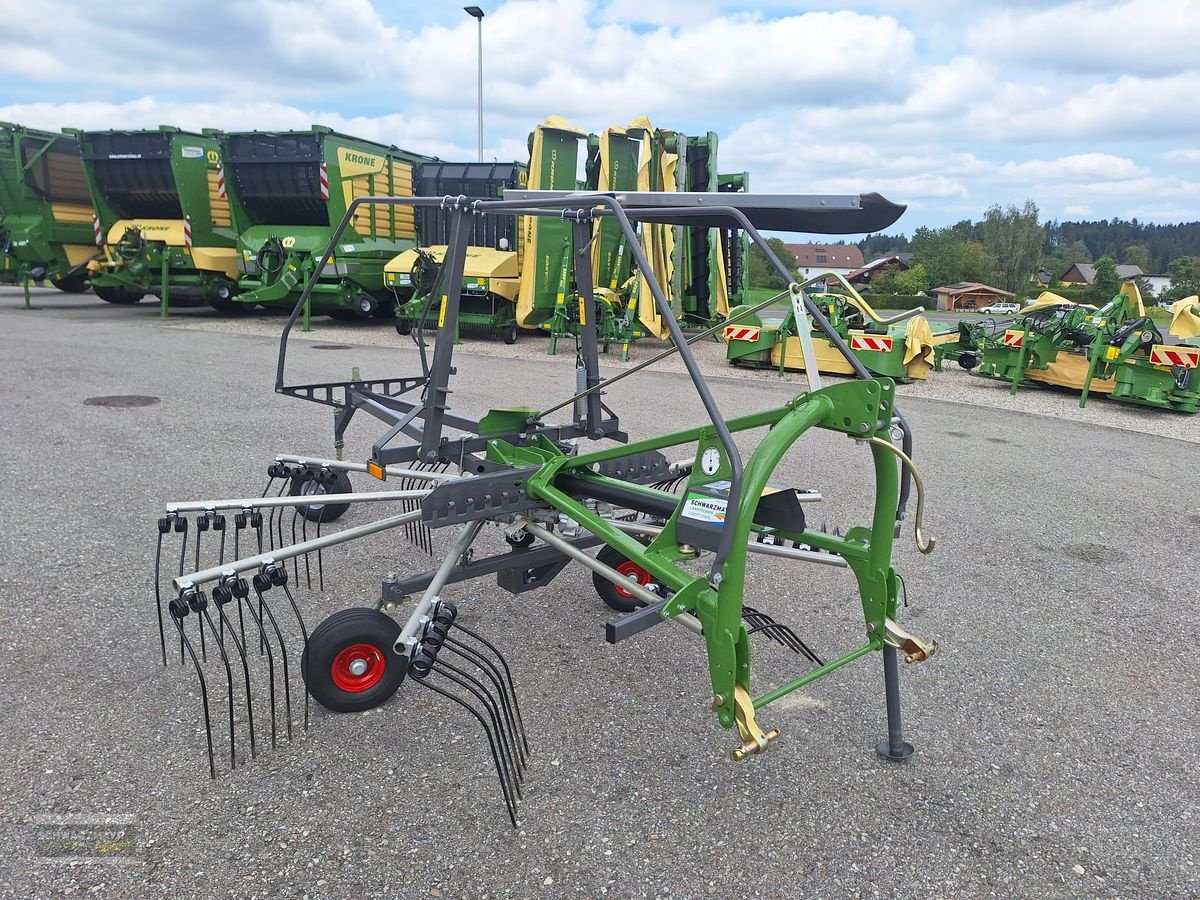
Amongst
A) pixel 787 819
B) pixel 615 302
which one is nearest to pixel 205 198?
pixel 615 302

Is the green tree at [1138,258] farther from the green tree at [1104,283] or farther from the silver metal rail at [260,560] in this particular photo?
the silver metal rail at [260,560]

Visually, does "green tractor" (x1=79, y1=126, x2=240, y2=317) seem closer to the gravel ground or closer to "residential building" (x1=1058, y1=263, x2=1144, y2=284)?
the gravel ground

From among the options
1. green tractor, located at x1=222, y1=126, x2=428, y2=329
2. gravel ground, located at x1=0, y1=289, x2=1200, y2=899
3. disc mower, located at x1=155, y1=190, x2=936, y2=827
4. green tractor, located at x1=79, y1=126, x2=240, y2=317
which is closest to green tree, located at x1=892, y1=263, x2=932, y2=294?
green tractor, located at x1=222, y1=126, x2=428, y2=329

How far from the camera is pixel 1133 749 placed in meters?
2.79

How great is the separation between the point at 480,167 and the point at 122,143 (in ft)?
19.5

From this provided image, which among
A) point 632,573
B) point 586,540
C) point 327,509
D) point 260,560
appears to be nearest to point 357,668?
point 260,560

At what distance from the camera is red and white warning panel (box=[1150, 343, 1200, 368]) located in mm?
8961

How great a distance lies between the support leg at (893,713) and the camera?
2637 millimetres

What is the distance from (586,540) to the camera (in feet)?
11.0

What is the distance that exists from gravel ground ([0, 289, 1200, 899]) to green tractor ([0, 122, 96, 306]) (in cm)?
1272

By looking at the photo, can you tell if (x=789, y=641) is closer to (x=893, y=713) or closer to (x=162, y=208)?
(x=893, y=713)

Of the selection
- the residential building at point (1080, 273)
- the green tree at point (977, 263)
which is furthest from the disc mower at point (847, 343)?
the residential building at point (1080, 273)

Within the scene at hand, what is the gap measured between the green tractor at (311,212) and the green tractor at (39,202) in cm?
415

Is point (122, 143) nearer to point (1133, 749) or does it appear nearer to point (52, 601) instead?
point (52, 601)
